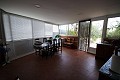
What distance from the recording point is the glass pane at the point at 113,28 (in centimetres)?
352

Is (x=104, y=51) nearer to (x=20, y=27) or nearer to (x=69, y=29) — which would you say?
(x=69, y=29)

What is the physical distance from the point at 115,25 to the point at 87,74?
10.1 ft

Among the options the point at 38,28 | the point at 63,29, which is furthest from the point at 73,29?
the point at 38,28

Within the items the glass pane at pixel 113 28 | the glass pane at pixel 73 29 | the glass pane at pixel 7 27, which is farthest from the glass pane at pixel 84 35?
the glass pane at pixel 7 27

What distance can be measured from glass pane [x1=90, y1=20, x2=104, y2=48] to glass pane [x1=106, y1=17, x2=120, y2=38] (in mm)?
448

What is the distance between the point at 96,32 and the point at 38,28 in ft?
13.7

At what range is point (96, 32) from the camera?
4484 mm

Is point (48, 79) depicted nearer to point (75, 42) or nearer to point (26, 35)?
point (26, 35)

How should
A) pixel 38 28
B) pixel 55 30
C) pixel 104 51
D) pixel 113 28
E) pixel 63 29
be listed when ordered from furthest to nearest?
pixel 63 29
pixel 55 30
pixel 38 28
pixel 113 28
pixel 104 51

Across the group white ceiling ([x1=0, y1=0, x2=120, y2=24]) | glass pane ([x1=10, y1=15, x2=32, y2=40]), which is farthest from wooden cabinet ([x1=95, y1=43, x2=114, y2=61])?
glass pane ([x1=10, y1=15, x2=32, y2=40])

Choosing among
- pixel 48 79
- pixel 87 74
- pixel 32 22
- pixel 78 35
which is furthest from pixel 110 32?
pixel 32 22

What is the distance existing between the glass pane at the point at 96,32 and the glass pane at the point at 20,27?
432 cm

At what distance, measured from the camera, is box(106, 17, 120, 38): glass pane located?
352cm

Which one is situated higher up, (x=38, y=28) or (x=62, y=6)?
(x=62, y=6)
